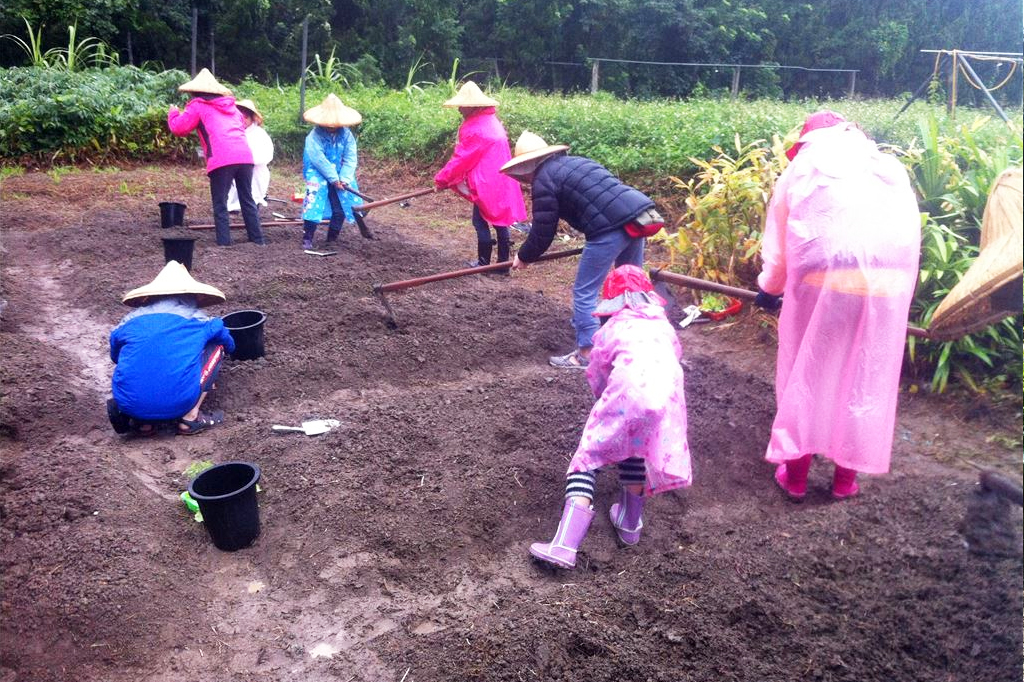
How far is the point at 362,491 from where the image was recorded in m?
3.58

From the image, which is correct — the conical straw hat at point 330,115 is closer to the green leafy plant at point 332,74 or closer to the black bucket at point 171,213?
the black bucket at point 171,213

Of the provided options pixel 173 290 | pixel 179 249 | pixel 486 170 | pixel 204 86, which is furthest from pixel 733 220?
pixel 204 86

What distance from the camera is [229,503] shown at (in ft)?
10.3

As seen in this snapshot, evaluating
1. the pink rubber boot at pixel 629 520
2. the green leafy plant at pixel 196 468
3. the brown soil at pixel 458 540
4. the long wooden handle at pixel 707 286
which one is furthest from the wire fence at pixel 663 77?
the green leafy plant at pixel 196 468

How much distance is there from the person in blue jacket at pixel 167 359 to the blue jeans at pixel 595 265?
6.96 ft

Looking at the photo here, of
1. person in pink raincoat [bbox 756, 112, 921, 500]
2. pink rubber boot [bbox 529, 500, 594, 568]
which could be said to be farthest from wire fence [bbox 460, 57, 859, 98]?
pink rubber boot [bbox 529, 500, 594, 568]

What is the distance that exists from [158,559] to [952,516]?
10.5ft

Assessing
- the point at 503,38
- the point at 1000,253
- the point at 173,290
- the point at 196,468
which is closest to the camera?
the point at 1000,253

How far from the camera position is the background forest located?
15.5 metres

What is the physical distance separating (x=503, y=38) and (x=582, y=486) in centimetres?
1962

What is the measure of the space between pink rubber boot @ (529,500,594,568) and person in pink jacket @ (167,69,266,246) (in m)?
5.45

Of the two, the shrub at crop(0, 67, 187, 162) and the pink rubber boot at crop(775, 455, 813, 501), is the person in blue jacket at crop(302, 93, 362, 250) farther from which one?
the shrub at crop(0, 67, 187, 162)

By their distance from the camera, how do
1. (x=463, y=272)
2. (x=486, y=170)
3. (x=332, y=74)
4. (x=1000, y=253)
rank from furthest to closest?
(x=332, y=74) < (x=486, y=170) < (x=463, y=272) < (x=1000, y=253)

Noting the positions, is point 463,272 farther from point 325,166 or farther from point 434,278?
point 325,166
